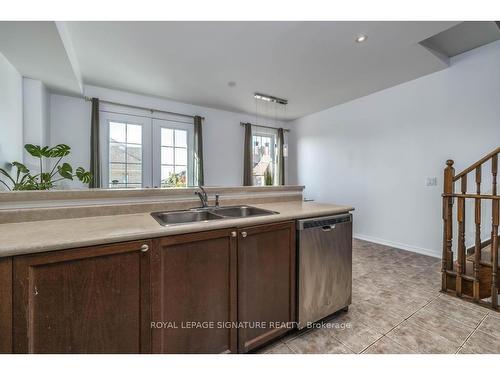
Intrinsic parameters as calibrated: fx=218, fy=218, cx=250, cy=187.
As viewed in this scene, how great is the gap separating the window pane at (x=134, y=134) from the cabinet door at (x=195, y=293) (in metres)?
3.25

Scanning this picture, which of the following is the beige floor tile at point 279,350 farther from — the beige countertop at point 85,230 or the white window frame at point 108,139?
the white window frame at point 108,139

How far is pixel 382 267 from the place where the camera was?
8.82ft

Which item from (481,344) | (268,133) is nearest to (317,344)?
(481,344)

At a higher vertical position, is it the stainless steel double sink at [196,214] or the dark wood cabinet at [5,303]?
the stainless steel double sink at [196,214]

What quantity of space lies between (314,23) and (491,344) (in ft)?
8.98

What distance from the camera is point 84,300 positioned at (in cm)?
92

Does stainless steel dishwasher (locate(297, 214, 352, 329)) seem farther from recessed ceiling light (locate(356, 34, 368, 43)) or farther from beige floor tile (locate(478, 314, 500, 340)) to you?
recessed ceiling light (locate(356, 34, 368, 43))

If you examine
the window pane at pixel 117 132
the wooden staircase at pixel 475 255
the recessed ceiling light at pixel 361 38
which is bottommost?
the wooden staircase at pixel 475 255

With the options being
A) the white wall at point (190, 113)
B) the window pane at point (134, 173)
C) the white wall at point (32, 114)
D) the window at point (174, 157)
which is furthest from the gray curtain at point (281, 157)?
the white wall at point (32, 114)

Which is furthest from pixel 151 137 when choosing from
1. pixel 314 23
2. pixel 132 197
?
pixel 314 23

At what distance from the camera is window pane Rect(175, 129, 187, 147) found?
4098mm

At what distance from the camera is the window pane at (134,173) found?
3680mm
